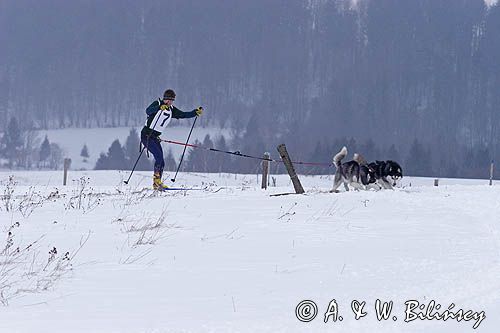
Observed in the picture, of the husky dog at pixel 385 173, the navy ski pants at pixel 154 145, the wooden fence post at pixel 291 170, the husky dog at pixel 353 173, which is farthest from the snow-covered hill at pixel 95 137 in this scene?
the wooden fence post at pixel 291 170

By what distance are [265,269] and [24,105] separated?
130 meters

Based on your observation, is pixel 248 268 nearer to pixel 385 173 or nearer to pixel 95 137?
pixel 385 173

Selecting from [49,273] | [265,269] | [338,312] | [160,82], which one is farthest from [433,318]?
[160,82]

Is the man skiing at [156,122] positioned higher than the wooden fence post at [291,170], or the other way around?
the man skiing at [156,122]

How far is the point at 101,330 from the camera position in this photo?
2.64 meters

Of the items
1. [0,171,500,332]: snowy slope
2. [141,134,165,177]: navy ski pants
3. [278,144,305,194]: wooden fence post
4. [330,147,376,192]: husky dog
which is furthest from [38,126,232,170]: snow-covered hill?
[0,171,500,332]: snowy slope

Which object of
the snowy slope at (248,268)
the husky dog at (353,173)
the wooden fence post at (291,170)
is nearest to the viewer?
the snowy slope at (248,268)

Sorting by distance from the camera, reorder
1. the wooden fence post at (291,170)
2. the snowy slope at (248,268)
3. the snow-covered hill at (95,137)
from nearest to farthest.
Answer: the snowy slope at (248,268) → the wooden fence post at (291,170) → the snow-covered hill at (95,137)

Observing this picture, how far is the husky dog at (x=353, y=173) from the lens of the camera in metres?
13.1

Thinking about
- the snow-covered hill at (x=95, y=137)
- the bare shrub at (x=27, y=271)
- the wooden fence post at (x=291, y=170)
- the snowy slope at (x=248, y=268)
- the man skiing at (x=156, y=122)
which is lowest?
the bare shrub at (x=27, y=271)

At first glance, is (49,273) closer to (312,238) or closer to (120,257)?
(120,257)

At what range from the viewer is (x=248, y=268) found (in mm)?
4027

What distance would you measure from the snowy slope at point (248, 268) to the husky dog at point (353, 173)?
5.54 meters

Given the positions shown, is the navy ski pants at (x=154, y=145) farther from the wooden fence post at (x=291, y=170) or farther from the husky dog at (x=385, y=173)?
the husky dog at (x=385, y=173)
